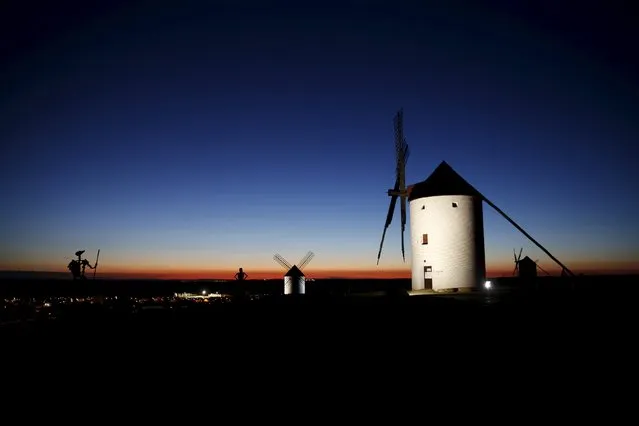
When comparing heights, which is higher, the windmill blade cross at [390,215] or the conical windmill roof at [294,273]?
the windmill blade cross at [390,215]

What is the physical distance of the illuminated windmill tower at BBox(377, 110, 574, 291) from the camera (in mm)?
29906

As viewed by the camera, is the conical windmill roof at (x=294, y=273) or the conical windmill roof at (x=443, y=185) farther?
the conical windmill roof at (x=294, y=273)

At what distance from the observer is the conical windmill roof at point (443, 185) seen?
3065cm

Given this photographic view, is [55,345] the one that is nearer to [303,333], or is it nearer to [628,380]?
[303,333]

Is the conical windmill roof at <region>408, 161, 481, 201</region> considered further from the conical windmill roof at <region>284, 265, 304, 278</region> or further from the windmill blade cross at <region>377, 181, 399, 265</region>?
the conical windmill roof at <region>284, 265, 304, 278</region>

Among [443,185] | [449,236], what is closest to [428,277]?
[449,236]

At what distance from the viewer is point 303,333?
1081 cm

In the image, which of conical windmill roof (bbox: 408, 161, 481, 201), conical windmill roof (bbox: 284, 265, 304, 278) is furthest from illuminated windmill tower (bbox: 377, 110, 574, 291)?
conical windmill roof (bbox: 284, 265, 304, 278)

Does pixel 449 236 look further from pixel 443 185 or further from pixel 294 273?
pixel 294 273

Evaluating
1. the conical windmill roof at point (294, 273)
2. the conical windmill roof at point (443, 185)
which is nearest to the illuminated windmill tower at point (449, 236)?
the conical windmill roof at point (443, 185)

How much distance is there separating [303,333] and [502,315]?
7.18 meters

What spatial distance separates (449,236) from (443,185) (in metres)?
4.27

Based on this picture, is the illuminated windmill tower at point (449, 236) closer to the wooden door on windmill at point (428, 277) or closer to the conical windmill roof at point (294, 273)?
the wooden door on windmill at point (428, 277)

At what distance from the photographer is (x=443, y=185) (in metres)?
31.2
